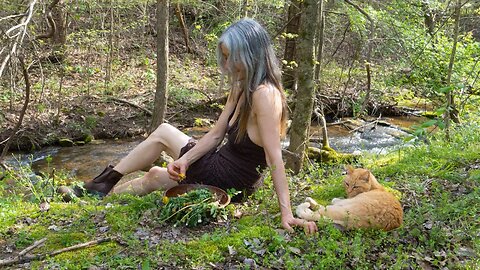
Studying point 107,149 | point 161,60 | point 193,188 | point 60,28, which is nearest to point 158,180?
point 193,188

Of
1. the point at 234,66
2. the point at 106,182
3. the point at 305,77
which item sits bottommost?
the point at 106,182

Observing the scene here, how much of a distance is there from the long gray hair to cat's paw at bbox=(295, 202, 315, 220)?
76 centimetres

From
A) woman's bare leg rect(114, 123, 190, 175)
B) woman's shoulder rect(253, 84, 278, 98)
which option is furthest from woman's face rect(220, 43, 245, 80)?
woman's bare leg rect(114, 123, 190, 175)

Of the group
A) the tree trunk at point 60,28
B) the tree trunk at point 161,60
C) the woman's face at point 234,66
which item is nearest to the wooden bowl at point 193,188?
the woman's face at point 234,66

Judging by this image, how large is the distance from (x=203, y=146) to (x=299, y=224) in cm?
109

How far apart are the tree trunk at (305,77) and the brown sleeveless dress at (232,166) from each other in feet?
5.00

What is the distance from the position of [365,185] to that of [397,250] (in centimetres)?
70

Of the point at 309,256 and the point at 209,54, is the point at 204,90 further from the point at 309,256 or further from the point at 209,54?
the point at 309,256

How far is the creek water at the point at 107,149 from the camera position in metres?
8.21

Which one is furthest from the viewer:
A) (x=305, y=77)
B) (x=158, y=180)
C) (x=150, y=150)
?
(x=305, y=77)

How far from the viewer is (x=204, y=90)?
12.4 meters

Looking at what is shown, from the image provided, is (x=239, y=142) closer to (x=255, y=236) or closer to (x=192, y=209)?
(x=192, y=209)

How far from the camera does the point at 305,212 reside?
3.23m

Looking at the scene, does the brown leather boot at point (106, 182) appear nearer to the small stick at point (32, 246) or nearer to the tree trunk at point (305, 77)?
the small stick at point (32, 246)
